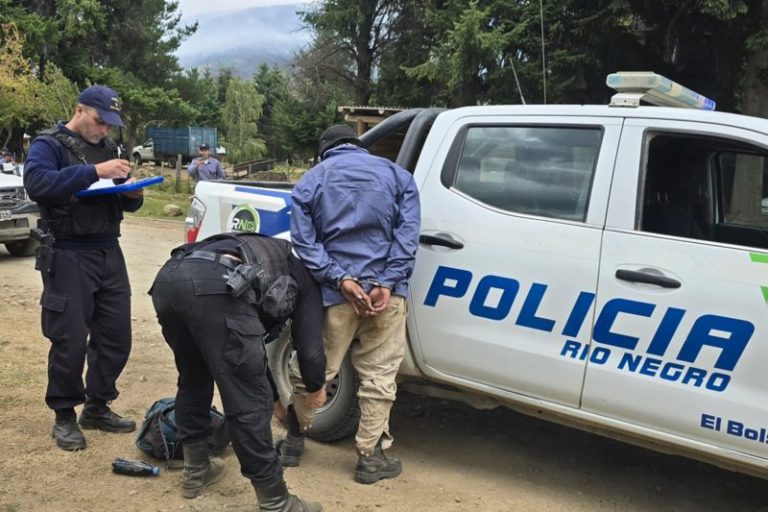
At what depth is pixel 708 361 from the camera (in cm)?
281

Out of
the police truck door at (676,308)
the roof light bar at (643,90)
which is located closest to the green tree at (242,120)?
the roof light bar at (643,90)

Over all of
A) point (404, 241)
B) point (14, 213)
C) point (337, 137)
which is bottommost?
point (14, 213)

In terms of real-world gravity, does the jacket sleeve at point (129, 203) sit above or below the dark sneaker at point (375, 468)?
above

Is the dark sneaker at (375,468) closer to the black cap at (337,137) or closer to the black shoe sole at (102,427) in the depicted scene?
the black shoe sole at (102,427)

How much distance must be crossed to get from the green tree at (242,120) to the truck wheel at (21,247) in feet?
119

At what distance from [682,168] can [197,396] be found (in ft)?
8.43

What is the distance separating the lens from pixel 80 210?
11.8 ft

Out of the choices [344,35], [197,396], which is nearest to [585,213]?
[197,396]

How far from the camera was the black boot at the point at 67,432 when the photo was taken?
12.0 feet

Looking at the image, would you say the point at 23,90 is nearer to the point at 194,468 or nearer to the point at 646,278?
the point at 194,468

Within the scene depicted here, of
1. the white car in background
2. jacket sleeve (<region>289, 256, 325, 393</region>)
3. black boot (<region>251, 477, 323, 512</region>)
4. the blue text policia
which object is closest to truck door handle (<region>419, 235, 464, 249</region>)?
the blue text policia

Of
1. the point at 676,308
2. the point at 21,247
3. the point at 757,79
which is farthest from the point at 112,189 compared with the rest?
the point at 757,79

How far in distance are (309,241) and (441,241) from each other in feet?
2.19

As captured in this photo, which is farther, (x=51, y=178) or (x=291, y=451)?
(x=291, y=451)
